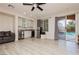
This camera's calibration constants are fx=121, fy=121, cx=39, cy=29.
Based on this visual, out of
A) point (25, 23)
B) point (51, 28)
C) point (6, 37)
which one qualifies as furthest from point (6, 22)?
point (51, 28)

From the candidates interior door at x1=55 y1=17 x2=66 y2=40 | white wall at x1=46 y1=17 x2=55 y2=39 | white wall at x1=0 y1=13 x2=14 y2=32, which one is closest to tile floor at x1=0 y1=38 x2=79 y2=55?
white wall at x1=0 y1=13 x2=14 y2=32

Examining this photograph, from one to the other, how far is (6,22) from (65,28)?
189 inches

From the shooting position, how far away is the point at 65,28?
10.1 m

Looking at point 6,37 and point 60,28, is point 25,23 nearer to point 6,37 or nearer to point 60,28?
point 60,28

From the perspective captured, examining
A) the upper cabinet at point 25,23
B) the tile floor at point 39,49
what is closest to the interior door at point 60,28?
the upper cabinet at point 25,23

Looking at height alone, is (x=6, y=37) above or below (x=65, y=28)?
below

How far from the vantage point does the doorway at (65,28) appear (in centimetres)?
972

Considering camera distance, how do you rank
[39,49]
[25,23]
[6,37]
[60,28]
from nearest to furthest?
[39,49] → [6,37] → [60,28] → [25,23]

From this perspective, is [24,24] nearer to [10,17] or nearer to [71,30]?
[10,17]

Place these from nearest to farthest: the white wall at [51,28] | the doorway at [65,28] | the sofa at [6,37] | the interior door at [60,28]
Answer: the sofa at [6,37]
the doorway at [65,28]
the interior door at [60,28]
the white wall at [51,28]

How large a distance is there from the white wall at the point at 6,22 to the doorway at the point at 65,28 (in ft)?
13.0

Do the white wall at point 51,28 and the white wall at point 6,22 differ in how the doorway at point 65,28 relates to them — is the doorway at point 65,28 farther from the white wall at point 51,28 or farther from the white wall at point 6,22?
the white wall at point 6,22

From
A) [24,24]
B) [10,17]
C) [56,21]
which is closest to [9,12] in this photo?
[10,17]

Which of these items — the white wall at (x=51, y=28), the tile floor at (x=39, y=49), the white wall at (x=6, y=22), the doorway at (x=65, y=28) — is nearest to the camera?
the tile floor at (x=39, y=49)
